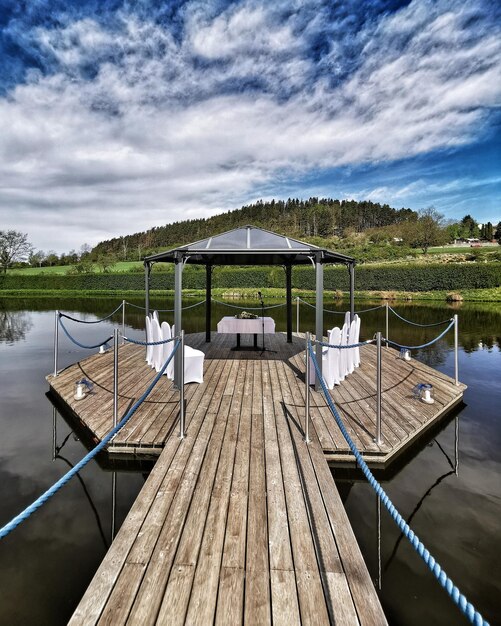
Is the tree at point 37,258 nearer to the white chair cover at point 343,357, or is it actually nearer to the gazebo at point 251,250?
the gazebo at point 251,250

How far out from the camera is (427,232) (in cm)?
5122

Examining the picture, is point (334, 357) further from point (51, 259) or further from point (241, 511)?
point (51, 259)

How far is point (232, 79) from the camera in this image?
1695 cm

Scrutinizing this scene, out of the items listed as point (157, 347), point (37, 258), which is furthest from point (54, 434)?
point (37, 258)

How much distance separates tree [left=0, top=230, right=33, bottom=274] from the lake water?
53.7 meters

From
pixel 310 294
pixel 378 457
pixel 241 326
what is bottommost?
pixel 378 457

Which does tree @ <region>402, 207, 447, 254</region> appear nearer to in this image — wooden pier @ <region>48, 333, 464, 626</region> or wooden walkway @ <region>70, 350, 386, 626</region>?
wooden pier @ <region>48, 333, 464, 626</region>

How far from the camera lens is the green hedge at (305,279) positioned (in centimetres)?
2970

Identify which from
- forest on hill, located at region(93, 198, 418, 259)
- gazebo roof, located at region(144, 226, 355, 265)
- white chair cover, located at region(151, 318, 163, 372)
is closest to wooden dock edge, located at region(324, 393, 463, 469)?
gazebo roof, located at region(144, 226, 355, 265)

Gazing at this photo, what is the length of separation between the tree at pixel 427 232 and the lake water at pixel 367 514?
2025 inches

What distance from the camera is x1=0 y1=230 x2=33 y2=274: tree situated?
48.7 m

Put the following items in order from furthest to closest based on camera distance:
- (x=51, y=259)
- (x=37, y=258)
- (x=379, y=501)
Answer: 1. (x=51, y=259)
2. (x=37, y=258)
3. (x=379, y=501)

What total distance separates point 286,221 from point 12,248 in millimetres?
67388

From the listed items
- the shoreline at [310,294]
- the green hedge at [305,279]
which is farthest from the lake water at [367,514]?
the green hedge at [305,279]
